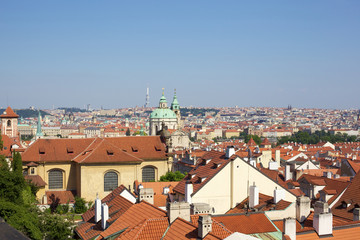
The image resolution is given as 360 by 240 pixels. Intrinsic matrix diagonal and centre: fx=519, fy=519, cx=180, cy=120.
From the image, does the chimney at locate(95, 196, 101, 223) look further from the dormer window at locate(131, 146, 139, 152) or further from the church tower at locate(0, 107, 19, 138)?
the church tower at locate(0, 107, 19, 138)

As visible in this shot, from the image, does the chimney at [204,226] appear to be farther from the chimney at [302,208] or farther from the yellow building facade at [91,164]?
the yellow building facade at [91,164]

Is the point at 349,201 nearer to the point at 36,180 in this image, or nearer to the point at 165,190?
the point at 165,190

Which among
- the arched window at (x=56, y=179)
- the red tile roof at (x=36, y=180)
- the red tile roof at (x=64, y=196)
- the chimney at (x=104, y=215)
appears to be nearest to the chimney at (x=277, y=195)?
the chimney at (x=104, y=215)

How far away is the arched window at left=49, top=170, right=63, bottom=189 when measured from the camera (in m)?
45.1

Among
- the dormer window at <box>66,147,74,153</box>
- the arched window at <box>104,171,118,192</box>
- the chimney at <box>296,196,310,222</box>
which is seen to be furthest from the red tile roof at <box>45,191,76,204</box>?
the chimney at <box>296,196,310,222</box>

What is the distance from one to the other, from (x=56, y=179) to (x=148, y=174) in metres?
8.12

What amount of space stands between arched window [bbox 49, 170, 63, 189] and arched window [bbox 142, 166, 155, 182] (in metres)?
7.28

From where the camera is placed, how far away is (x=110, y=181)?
1732 inches

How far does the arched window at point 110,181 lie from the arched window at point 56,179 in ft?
14.0

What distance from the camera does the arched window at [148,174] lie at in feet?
154

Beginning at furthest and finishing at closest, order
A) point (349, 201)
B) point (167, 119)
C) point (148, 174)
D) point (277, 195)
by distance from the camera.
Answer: point (167, 119), point (148, 174), point (349, 201), point (277, 195)

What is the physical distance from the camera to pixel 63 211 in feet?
132

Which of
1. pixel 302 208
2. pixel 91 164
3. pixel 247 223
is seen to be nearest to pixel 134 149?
pixel 91 164

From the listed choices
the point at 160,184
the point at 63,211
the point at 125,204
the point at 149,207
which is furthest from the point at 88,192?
the point at 149,207
